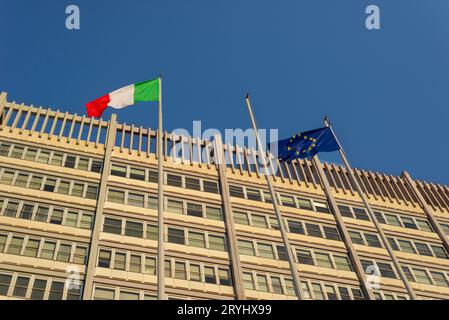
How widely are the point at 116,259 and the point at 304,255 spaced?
599 inches

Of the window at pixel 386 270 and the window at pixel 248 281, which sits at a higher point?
the window at pixel 386 270

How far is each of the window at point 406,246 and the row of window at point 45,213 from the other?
27090 millimetres

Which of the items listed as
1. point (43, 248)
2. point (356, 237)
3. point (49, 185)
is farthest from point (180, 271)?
point (356, 237)

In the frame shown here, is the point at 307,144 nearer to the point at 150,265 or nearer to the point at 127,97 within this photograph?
the point at 127,97

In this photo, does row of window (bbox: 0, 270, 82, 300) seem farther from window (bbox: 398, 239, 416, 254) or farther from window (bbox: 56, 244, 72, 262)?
window (bbox: 398, 239, 416, 254)

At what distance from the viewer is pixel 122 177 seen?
46.2 metres

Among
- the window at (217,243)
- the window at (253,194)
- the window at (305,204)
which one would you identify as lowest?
Result: the window at (217,243)

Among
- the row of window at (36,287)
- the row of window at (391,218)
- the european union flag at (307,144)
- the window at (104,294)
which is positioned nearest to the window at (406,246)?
the row of window at (391,218)

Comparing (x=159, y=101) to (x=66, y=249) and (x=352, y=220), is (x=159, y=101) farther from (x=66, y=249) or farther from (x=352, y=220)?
(x=352, y=220)

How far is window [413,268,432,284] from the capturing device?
4527cm

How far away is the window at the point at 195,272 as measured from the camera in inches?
1555

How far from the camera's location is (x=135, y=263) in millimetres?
39281

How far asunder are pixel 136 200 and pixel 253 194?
10.7 metres

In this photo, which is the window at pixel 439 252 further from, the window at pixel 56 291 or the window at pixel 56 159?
the window at pixel 56 159
